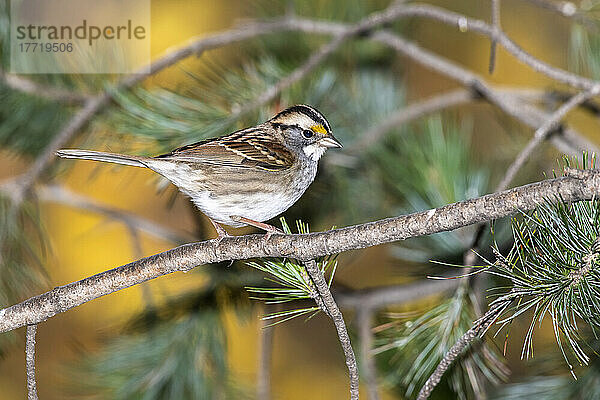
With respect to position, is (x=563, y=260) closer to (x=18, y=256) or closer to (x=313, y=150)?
(x=313, y=150)

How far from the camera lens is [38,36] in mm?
1023

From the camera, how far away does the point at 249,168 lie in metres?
0.81

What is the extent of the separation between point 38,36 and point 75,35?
0.25 ft

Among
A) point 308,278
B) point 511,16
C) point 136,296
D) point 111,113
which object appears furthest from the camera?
point 511,16

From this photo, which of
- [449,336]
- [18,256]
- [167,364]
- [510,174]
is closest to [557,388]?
[449,336]

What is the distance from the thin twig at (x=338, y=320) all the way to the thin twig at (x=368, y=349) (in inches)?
12.0

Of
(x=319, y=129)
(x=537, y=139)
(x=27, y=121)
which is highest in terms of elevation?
(x=27, y=121)

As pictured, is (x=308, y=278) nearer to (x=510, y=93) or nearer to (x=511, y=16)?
(x=510, y=93)

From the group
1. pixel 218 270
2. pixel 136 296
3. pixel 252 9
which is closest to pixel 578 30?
pixel 252 9

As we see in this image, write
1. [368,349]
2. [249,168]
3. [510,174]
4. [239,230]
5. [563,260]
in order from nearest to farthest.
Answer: [563,260], [510,174], [249,168], [368,349], [239,230]

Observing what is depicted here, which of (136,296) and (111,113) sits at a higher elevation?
(111,113)

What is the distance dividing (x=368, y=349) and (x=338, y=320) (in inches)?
17.0

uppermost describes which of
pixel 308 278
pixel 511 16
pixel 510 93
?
pixel 511 16

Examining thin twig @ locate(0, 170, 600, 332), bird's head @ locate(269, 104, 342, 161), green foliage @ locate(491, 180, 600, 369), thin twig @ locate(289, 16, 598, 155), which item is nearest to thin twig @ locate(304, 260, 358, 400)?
thin twig @ locate(0, 170, 600, 332)
